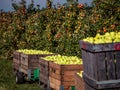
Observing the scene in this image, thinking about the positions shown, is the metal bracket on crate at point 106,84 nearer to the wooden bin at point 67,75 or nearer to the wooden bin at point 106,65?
the wooden bin at point 106,65

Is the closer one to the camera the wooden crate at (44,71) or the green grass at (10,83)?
the wooden crate at (44,71)

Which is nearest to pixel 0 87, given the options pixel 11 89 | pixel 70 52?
pixel 11 89

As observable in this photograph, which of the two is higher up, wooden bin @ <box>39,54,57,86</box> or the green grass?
wooden bin @ <box>39,54,57,86</box>

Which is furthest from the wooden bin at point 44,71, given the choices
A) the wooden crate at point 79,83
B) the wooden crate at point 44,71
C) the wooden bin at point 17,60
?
the wooden bin at point 17,60

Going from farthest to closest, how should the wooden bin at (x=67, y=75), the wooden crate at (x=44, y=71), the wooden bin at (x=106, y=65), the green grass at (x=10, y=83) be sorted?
the green grass at (x=10, y=83) < the wooden crate at (x=44, y=71) < the wooden bin at (x=67, y=75) < the wooden bin at (x=106, y=65)

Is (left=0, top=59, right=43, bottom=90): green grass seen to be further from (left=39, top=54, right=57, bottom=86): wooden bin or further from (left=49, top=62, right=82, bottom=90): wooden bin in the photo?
(left=49, top=62, right=82, bottom=90): wooden bin

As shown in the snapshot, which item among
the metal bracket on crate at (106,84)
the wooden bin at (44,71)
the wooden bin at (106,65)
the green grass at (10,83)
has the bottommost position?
the green grass at (10,83)

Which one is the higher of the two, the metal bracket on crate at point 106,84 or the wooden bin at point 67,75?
the metal bracket on crate at point 106,84

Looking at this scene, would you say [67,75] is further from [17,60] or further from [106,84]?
[17,60]

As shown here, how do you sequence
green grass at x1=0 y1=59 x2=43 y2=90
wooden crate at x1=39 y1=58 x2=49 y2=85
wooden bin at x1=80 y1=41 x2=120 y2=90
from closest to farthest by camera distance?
1. wooden bin at x1=80 y1=41 x2=120 y2=90
2. wooden crate at x1=39 y1=58 x2=49 y2=85
3. green grass at x1=0 y1=59 x2=43 y2=90

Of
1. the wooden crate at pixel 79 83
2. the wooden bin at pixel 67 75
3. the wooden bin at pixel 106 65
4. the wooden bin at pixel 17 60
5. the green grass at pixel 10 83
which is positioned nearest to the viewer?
the wooden bin at pixel 106 65

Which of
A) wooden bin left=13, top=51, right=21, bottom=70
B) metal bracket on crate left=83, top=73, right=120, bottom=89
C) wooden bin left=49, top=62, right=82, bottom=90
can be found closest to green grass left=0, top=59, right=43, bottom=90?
wooden bin left=13, top=51, right=21, bottom=70

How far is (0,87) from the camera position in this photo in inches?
533

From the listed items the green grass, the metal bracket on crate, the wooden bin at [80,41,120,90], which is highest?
the wooden bin at [80,41,120,90]
